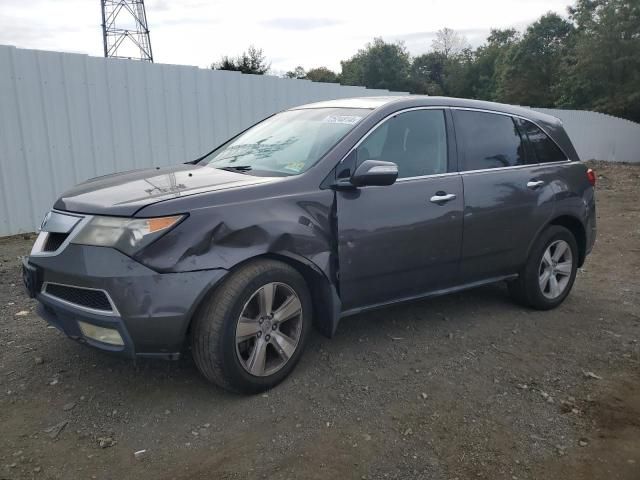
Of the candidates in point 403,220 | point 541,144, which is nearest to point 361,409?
point 403,220

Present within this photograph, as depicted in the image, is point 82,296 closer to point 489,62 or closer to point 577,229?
point 577,229

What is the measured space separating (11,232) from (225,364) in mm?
5482

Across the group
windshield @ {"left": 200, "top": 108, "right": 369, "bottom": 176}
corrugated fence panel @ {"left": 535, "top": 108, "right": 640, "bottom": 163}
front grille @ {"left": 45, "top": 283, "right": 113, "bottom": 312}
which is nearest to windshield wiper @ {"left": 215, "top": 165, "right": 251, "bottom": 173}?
windshield @ {"left": 200, "top": 108, "right": 369, "bottom": 176}

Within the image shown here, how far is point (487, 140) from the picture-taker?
4.41 metres

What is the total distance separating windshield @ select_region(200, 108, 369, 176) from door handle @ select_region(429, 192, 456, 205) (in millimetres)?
769

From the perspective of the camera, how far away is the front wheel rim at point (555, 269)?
15.8 feet

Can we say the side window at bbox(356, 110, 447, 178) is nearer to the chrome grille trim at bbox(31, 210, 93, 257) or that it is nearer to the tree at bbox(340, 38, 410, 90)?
the chrome grille trim at bbox(31, 210, 93, 257)

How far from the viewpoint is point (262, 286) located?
3.12 meters

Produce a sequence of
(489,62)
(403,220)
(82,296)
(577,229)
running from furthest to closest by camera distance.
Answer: (489,62) < (577,229) < (403,220) < (82,296)

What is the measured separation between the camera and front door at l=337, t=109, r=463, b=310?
3.52 m

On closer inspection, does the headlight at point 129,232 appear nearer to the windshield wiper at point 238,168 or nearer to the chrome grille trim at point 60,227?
the chrome grille trim at point 60,227

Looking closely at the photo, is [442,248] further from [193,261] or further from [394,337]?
[193,261]

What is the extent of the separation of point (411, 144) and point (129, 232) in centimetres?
209

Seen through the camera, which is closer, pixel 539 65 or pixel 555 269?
pixel 555 269
